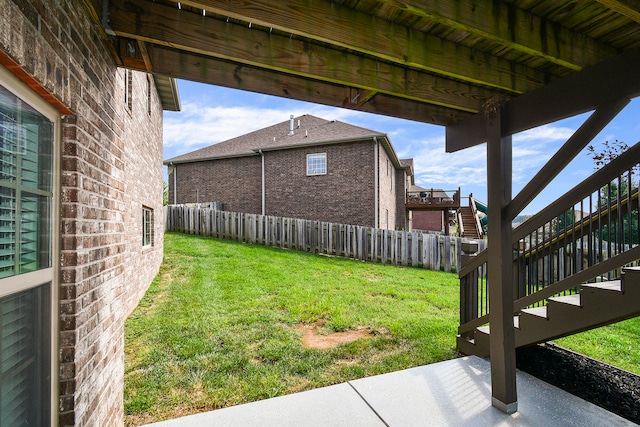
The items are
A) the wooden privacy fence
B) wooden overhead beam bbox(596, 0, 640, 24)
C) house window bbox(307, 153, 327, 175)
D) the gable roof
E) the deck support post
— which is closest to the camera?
wooden overhead beam bbox(596, 0, 640, 24)

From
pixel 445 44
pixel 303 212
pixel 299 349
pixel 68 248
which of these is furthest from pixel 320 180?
pixel 68 248

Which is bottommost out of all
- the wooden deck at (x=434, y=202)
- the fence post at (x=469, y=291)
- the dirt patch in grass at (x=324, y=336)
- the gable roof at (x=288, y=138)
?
the dirt patch in grass at (x=324, y=336)

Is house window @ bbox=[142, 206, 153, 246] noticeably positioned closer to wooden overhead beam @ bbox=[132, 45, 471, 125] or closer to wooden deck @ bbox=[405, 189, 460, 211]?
wooden overhead beam @ bbox=[132, 45, 471, 125]

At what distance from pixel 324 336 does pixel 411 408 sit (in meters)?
1.89

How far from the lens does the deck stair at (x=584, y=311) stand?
2398 mm

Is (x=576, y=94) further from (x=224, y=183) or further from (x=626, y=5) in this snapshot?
(x=224, y=183)

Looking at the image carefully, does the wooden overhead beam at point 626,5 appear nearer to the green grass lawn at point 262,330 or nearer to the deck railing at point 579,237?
the deck railing at point 579,237

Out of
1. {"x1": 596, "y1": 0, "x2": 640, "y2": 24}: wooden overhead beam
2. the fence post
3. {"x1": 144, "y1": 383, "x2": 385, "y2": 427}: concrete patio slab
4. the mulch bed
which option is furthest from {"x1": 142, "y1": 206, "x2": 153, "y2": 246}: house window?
{"x1": 596, "y1": 0, "x2": 640, "y2": 24}: wooden overhead beam

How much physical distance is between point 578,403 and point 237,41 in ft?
14.2

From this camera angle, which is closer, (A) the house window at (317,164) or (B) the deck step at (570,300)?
(B) the deck step at (570,300)

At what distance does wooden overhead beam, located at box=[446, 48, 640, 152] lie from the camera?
6.76 ft

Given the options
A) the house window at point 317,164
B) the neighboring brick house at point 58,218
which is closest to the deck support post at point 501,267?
the neighboring brick house at point 58,218

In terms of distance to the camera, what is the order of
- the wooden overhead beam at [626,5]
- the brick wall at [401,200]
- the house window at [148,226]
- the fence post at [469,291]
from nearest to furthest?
1. the wooden overhead beam at [626,5]
2. the fence post at [469,291]
3. the house window at [148,226]
4. the brick wall at [401,200]

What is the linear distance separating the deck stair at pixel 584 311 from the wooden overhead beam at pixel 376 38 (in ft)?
6.09
